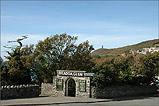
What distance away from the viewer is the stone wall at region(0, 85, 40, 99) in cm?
2119

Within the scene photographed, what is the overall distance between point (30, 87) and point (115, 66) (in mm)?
20533

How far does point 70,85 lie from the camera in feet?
82.9

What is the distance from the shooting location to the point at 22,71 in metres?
27.9

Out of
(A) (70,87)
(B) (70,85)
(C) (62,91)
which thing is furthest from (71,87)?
(C) (62,91)

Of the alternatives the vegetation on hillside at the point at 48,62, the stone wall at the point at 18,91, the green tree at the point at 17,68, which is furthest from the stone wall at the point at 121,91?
the green tree at the point at 17,68

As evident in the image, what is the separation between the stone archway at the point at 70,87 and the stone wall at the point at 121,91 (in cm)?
321

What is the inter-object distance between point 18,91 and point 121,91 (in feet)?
38.1

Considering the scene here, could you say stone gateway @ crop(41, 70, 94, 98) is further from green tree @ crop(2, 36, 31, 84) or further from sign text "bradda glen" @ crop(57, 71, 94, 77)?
green tree @ crop(2, 36, 31, 84)

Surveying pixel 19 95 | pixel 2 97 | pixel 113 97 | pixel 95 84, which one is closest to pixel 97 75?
pixel 95 84

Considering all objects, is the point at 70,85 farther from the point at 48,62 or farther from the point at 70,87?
the point at 48,62

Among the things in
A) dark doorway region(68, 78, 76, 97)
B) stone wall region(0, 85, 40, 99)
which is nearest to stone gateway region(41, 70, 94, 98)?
dark doorway region(68, 78, 76, 97)

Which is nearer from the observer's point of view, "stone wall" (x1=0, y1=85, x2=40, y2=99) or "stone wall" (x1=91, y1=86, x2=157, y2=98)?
"stone wall" (x1=0, y1=85, x2=40, y2=99)

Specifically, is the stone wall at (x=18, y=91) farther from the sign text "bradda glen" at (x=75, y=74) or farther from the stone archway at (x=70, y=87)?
the stone archway at (x=70, y=87)

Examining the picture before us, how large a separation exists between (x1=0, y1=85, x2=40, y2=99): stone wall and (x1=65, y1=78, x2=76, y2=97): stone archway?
135 inches
